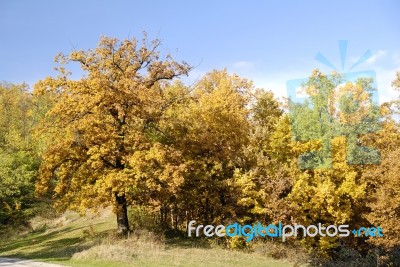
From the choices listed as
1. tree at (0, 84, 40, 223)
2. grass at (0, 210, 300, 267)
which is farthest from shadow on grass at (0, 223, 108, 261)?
tree at (0, 84, 40, 223)

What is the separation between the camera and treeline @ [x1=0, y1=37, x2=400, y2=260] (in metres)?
23.9

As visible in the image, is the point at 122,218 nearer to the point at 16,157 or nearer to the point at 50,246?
the point at 50,246

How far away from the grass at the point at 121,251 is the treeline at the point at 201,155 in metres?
2.11

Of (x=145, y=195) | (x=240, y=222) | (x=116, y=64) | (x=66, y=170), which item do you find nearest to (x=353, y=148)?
(x=240, y=222)

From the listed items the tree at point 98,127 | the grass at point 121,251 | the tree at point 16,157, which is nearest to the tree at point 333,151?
the grass at point 121,251

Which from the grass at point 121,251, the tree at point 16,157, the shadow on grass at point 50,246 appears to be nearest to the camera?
the grass at point 121,251

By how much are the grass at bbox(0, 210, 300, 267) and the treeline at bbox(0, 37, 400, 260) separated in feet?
6.94

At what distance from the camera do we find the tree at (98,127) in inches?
926

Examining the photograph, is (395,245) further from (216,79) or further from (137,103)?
(216,79)

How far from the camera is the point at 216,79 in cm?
5041

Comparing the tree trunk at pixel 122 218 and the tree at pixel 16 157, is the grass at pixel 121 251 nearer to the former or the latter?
the tree trunk at pixel 122 218

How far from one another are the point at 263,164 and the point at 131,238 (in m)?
10.3

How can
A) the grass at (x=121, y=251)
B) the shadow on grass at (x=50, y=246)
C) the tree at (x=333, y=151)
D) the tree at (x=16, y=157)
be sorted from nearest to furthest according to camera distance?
1. the grass at (x=121, y=251)
2. the shadow on grass at (x=50, y=246)
3. the tree at (x=333, y=151)
4. the tree at (x=16, y=157)

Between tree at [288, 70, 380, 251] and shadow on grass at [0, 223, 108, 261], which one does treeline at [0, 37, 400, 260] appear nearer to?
tree at [288, 70, 380, 251]
